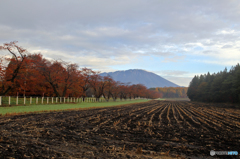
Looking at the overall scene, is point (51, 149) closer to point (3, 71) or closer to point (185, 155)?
point (185, 155)

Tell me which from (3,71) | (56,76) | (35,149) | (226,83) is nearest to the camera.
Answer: (35,149)

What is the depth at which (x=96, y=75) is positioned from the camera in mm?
62125

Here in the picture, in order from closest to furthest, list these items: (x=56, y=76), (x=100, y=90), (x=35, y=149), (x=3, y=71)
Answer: (x=35, y=149) < (x=3, y=71) < (x=56, y=76) < (x=100, y=90)

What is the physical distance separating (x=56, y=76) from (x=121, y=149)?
40.1 meters

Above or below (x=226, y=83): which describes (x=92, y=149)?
below

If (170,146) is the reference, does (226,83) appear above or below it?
above

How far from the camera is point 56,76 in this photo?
144 ft

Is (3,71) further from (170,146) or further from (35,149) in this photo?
(170,146)

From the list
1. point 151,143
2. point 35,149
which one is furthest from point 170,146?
point 35,149

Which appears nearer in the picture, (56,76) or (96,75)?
(56,76)

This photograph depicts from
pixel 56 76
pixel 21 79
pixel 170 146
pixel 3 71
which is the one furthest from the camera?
pixel 56 76

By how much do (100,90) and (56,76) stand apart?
23.6 meters

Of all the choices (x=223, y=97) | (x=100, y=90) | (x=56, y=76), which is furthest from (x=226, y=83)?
(x=56, y=76)

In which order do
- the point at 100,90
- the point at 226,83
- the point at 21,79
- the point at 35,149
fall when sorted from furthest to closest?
the point at 100,90 → the point at 226,83 → the point at 21,79 → the point at 35,149
